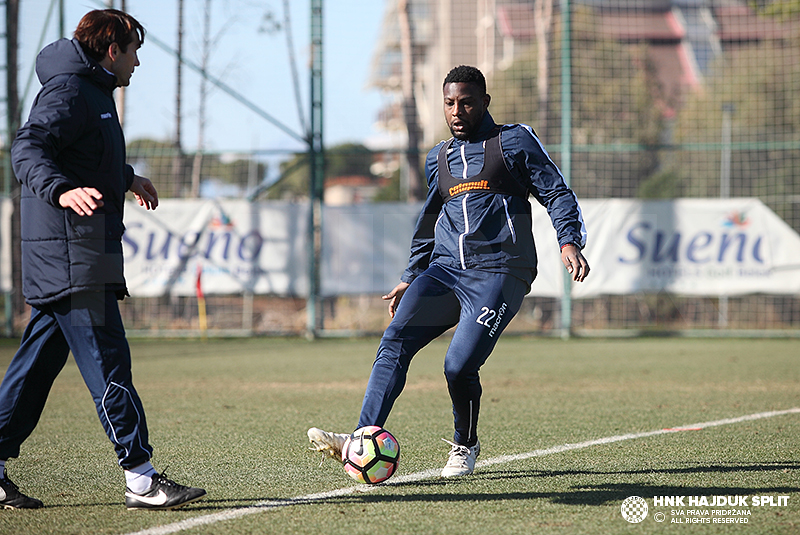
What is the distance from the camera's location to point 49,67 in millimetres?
3662

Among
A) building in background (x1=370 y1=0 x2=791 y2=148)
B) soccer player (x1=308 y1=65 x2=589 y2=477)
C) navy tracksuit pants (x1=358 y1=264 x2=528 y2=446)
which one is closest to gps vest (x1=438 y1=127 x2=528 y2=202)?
soccer player (x1=308 y1=65 x2=589 y2=477)

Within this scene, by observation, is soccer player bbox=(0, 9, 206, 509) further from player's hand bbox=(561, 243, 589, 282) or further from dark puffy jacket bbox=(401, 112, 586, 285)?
player's hand bbox=(561, 243, 589, 282)

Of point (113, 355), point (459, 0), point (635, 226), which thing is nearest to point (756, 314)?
point (635, 226)

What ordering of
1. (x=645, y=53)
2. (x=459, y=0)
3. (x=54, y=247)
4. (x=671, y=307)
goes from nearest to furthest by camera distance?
(x=54, y=247) → (x=671, y=307) → (x=459, y=0) → (x=645, y=53)

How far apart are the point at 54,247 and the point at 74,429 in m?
2.80

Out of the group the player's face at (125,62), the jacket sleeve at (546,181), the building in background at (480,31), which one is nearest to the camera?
the player's face at (125,62)

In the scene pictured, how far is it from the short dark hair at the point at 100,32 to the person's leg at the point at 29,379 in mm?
1149

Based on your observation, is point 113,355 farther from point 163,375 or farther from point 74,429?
point 163,375

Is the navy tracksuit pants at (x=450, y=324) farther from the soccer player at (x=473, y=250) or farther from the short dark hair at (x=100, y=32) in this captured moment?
the short dark hair at (x=100, y=32)

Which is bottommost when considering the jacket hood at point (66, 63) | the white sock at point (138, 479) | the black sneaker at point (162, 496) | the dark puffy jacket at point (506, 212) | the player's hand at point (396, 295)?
the black sneaker at point (162, 496)

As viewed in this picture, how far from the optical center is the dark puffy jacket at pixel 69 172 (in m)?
3.52

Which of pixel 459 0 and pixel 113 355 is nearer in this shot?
pixel 113 355

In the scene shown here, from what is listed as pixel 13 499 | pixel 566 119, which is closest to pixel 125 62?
pixel 13 499

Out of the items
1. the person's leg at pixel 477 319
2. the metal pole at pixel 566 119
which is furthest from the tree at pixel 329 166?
the person's leg at pixel 477 319
